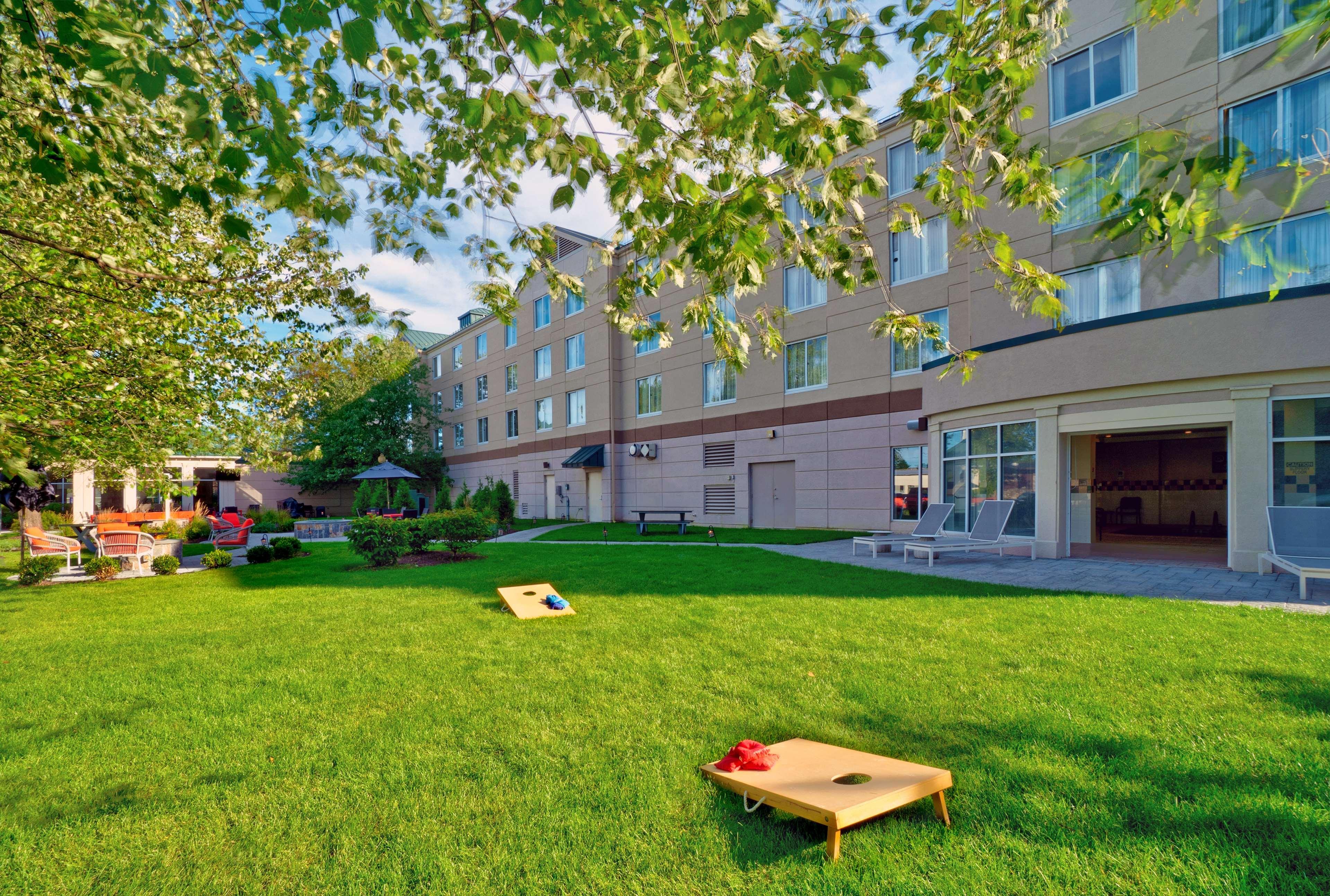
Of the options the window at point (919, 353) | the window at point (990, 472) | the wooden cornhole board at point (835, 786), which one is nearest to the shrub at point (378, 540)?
the wooden cornhole board at point (835, 786)

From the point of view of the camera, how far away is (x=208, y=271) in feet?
36.0

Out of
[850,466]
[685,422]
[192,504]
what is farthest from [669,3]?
[192,504]

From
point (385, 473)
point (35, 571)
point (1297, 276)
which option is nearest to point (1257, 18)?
point (1297, 276)

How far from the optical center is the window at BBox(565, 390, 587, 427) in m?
29.7

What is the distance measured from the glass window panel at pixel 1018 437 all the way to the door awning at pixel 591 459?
17.3 meters

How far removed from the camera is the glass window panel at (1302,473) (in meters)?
9.70

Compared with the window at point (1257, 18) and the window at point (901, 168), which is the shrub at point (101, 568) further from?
the window at point (901, 168)

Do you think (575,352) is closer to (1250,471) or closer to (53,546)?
(53,546)

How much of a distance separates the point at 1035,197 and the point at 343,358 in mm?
8675

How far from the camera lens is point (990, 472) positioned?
1385 cm

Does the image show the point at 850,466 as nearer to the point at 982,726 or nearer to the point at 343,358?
the point at 343,358

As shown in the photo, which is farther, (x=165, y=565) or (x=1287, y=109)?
(x=165, y=565)

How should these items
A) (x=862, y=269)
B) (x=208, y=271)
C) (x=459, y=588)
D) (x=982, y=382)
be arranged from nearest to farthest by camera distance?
(x=862, y=269)
(x=459, y=588)
(x=208, y=271)
(x=982, y=382)

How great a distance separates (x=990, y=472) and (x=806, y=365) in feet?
26.6
